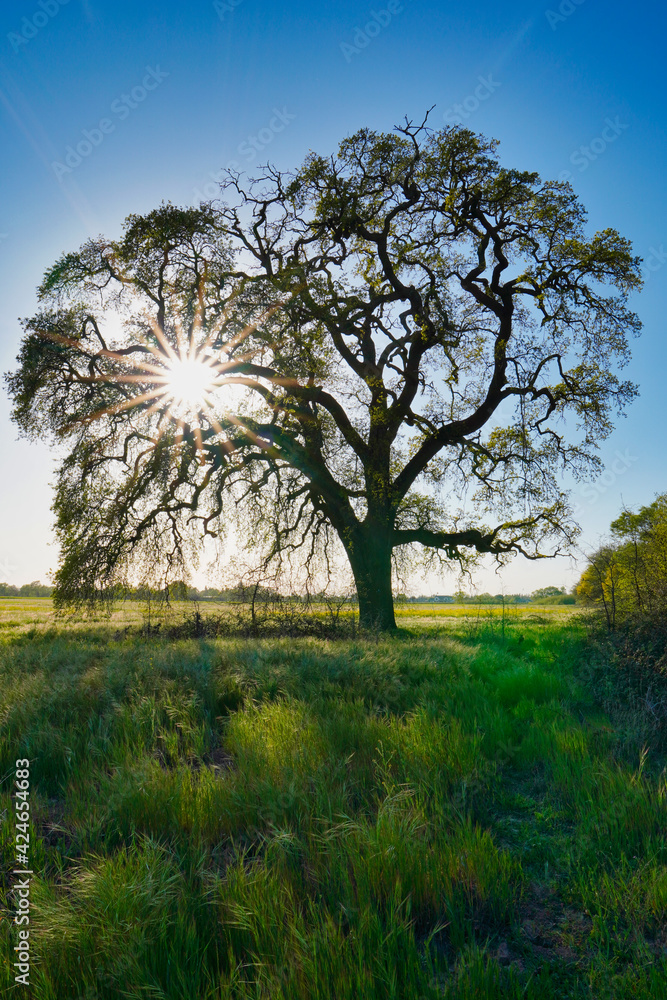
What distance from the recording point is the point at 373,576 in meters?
17.2

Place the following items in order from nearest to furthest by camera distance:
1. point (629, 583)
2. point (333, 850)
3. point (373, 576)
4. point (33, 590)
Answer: point (333, 850)
point (629, 583)
point (373, 576)
point (33, 590)

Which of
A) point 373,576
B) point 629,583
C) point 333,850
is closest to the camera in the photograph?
point 333,850

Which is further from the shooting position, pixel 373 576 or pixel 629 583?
pixel 373 576

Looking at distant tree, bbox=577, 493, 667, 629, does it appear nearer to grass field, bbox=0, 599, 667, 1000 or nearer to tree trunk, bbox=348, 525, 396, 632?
grass field, bbox=0, 599, 667, 1000

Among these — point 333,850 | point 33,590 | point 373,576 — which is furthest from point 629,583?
point 33,590

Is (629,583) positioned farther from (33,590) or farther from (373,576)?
(33,590)

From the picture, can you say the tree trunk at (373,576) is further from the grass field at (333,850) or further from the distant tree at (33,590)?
the distant tree at (33,590)

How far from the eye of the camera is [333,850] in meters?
2.77

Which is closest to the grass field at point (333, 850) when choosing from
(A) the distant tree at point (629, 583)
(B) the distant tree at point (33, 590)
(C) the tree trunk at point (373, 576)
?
(A) the distant tree at point (629, 583)

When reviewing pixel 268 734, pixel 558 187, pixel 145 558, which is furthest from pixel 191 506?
pixel 558 187

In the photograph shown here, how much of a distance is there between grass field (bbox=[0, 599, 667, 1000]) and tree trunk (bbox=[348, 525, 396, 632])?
11.2m

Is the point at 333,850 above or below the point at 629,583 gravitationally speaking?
below

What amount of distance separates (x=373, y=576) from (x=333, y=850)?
14.5 m

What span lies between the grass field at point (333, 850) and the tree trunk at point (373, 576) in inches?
441
